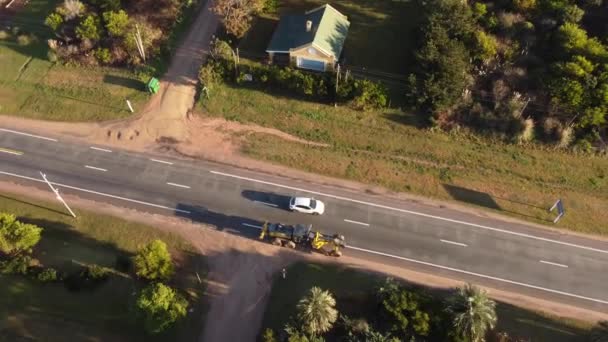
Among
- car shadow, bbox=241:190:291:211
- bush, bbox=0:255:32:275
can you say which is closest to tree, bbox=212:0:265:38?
car shadow, bbox=241:190:291:211

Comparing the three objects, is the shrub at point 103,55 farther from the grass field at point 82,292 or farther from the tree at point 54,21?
the grass field at point 82,292

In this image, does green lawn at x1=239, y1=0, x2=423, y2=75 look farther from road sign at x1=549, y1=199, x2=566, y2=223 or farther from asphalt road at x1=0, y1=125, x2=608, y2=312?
road sign at x1=549, y1=199, x2=566, y2=223

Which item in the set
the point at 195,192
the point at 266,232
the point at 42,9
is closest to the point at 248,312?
the point at 266,232

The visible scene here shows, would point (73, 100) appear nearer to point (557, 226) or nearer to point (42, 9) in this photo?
point (42, 9)

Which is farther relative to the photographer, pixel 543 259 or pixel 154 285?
pixel 543 259

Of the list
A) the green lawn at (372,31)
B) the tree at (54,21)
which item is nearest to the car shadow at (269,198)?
the green lawn at (372,31)

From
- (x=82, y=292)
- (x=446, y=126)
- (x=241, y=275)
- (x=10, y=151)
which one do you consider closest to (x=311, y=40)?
(x=446, y=126)

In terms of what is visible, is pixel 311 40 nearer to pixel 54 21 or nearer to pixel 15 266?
pixel 54 21
